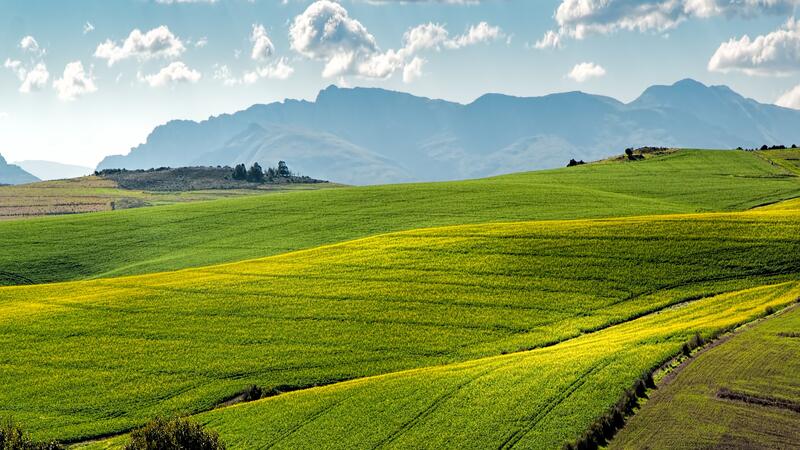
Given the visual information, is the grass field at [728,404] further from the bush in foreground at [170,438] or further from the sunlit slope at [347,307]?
the bush in foreground at [170,438]

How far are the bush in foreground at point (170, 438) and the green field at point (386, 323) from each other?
361 cm

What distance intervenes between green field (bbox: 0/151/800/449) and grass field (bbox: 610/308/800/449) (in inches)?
53.4

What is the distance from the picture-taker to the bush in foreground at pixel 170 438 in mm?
24578

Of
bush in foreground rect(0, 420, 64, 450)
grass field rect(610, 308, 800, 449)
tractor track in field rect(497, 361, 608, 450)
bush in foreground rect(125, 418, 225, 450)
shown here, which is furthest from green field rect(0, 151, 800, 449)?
bush in foreground rect(0, 420, 64, 450)

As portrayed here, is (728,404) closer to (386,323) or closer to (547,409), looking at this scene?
(547,409)

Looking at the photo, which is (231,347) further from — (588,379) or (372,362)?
(588,379)

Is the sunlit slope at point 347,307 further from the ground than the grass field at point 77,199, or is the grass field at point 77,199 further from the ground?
the grass field at point 77,199

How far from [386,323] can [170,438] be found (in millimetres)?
19110

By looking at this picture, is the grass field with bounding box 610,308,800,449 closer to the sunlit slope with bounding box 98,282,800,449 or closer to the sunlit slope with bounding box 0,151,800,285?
the sunlit slope with bounding box 98,282,800,449

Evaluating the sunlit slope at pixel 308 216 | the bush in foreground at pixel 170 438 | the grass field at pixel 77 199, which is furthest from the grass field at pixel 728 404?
the grass field at pixel 77 199

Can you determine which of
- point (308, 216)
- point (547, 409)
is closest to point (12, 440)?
point (547, 409)

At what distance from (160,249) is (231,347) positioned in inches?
1601

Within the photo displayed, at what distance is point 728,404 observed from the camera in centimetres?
2548

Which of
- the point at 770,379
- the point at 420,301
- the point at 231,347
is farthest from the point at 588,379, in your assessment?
the point at 231,347
